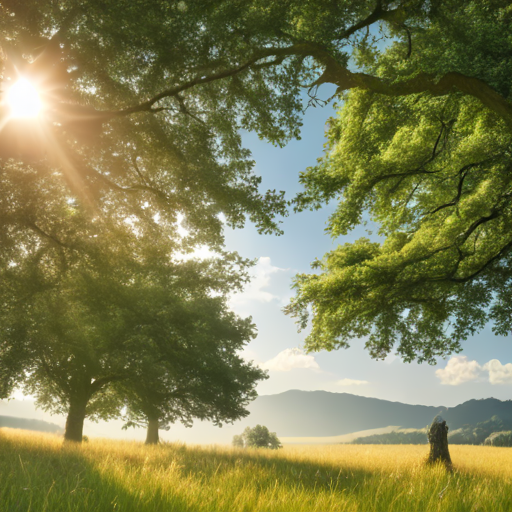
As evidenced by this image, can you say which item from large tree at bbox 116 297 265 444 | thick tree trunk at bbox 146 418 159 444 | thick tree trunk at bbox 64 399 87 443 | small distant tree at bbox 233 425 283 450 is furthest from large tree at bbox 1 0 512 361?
small distant tree at bbox 233 425 283 450

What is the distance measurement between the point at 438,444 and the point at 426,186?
9.05 m

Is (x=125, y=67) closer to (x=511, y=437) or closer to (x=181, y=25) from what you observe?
(x=181, y=25)

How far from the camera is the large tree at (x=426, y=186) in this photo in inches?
349

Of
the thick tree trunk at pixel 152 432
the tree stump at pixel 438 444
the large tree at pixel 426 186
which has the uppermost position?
the large tree at pixel 426 186

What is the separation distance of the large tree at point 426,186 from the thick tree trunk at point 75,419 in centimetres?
1246

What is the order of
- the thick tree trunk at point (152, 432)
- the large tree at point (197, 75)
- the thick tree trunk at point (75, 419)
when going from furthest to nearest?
the thick tree trunk at point (152, 432)
the thick tree trunk at point (75, 419)
the large tree at point (197, 75)

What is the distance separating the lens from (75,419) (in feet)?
55.6

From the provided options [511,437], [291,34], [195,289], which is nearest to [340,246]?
[291,34]

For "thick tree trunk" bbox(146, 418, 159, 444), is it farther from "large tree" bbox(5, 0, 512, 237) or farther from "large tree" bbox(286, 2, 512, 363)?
"large tree" bbox(5, 0, 512, 237)

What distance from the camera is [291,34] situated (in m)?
8.80

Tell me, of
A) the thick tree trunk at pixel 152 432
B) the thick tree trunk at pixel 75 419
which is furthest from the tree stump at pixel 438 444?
the thick tree trunk at pixel 152 432

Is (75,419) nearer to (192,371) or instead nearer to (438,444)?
(192,371)

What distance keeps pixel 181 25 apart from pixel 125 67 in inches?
74.8

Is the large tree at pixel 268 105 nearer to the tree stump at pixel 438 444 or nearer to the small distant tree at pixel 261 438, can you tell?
the tree stump at pixel 438 444
